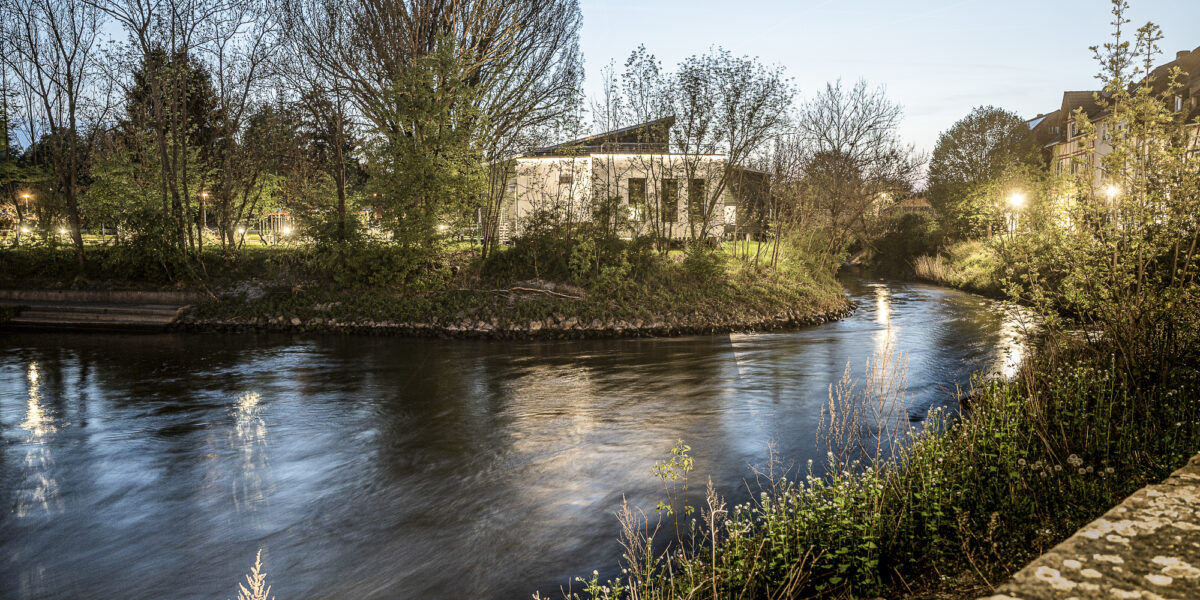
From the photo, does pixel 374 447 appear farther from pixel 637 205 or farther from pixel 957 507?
pixel 637 205

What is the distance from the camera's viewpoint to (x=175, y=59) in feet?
77.7

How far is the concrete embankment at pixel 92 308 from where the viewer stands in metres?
22.2

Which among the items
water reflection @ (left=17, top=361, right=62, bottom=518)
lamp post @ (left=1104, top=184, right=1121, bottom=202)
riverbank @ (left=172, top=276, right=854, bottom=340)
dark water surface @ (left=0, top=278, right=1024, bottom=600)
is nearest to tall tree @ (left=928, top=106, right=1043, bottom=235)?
riverbank @ (left=172, top=276, right=854, bottom=340)

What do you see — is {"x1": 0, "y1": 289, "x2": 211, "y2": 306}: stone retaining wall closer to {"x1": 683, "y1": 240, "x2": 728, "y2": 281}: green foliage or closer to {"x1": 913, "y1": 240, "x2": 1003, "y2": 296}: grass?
{"x1": 683, "y1": 240, "x2": 728, "y2": 281}: green foliage

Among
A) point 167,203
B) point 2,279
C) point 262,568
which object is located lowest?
point 262,568

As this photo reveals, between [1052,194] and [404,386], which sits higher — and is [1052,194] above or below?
above

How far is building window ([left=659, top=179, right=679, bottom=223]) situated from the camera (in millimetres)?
25812

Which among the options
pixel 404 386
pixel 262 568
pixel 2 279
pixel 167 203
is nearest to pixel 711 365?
pixel 404 386

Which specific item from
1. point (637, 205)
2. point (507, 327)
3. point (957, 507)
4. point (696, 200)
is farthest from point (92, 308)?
point (957, 507)

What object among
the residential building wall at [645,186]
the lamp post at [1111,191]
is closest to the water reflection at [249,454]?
the lamp post at [1111,191]

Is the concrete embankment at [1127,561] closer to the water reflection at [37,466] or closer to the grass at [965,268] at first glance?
the water reflection at [37,466]

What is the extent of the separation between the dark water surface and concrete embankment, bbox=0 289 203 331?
2.73m

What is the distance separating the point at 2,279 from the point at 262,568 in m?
25.3

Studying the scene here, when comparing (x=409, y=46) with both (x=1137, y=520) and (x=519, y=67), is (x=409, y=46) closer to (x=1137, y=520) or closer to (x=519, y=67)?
(x=519, y=67)
